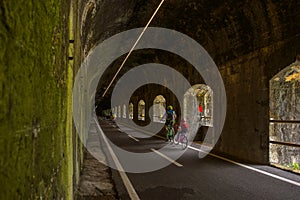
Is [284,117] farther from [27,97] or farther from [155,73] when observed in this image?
[155,73]

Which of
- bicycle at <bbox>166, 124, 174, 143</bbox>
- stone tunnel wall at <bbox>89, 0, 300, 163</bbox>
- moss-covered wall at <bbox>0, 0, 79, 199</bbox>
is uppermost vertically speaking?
stone tunnel wall at <bbox>89, 0, 300, 163</bbox>

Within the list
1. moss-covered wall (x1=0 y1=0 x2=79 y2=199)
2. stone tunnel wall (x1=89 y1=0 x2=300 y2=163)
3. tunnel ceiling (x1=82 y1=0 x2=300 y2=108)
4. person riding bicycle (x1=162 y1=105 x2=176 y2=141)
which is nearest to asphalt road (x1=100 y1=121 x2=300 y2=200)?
stone tunnel wall (x1=89 y1=0 x2=300 y2=163)

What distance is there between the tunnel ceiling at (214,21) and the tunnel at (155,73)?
1.7 inches

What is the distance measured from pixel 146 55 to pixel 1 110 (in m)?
20.3

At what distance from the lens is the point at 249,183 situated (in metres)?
7.04

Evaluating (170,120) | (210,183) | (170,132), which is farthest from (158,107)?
(210,183)

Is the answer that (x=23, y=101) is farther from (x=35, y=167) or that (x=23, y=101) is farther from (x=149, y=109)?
(x=149, y=109)

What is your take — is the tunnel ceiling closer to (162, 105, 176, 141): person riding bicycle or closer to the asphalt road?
the asphalt road

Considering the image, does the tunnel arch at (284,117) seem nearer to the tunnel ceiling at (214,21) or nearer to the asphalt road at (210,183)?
the asphalt road at (210,183)

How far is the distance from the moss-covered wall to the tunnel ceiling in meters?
5.45

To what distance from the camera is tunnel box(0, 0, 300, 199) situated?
4.74 ft

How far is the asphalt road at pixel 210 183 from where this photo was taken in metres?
6.01

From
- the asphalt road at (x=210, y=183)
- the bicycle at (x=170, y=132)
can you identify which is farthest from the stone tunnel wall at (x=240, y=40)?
the bicycle at (x=170, y=132)

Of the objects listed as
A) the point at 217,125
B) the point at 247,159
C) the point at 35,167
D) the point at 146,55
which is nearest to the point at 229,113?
the point at 217,125
